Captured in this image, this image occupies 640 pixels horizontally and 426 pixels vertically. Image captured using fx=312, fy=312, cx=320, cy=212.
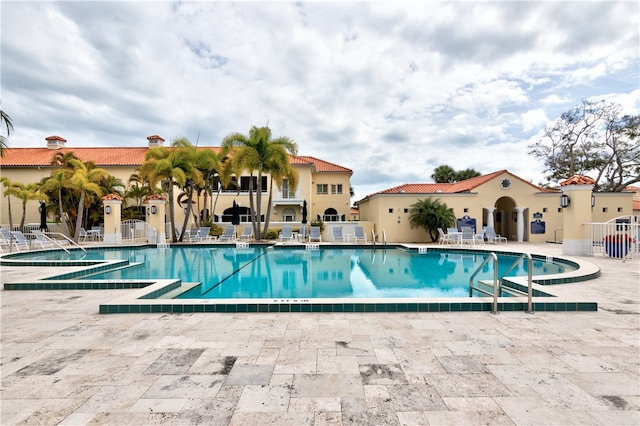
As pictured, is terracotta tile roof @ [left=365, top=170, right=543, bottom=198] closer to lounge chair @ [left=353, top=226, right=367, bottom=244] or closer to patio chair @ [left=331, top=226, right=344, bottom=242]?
lounge chair @ [left=353, top=226, right=367, bottom=244]

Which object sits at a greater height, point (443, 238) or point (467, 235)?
point (467, 235)

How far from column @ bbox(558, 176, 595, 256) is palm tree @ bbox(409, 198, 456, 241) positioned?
6.76 metres

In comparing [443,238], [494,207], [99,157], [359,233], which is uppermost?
[99,157]

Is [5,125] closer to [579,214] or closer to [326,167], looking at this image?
[579,214]

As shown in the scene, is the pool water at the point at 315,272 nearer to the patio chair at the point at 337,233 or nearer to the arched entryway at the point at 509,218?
the patio chair at the point at 337,233

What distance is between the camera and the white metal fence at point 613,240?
11.1 metres

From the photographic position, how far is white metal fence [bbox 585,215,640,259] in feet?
36.4

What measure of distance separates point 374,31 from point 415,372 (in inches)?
432

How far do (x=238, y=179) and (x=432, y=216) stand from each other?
15.4 metres

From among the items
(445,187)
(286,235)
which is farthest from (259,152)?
(445,187)

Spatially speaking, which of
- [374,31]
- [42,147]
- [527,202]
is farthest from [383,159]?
[42,147]

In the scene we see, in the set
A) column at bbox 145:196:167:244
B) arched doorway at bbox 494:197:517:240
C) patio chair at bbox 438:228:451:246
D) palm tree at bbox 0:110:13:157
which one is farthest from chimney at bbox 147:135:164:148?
arched doorway at bbox 494:197:517:240

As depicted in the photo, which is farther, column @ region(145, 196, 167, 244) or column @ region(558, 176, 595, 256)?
column @ region(145, 196, 167, 244)

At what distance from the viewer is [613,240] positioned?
11.4 m
